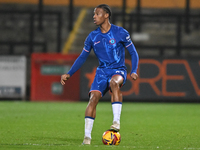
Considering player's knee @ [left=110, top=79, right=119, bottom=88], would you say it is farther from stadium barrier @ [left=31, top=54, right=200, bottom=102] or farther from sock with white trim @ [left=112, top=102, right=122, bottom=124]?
stadium barrier @ [left=31, top=54, right=200, bottom=102]

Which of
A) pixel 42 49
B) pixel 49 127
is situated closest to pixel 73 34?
pixel 42 49

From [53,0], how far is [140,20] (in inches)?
163

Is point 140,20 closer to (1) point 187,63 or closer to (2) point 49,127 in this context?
(1) point 187,63

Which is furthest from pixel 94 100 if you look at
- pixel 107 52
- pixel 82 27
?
pixel 82 27

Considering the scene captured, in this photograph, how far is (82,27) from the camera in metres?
19.5

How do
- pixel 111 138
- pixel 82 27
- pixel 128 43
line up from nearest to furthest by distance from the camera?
pixel 111 138, pixel 128 43, pixel 82 27

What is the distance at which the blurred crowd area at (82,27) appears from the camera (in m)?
18.4

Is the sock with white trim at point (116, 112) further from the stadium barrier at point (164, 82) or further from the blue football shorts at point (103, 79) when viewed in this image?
the stadium barrier at point (164, 82)

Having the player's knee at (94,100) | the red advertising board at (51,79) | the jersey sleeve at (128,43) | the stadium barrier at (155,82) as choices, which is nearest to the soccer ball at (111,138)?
the player's knee at (94,100)

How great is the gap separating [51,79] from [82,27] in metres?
3.92

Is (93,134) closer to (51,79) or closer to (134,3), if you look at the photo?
(51,79)

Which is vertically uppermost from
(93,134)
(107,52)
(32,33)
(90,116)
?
(32,33)

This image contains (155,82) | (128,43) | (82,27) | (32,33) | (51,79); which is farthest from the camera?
(82,27)

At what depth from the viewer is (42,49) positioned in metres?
18.6
